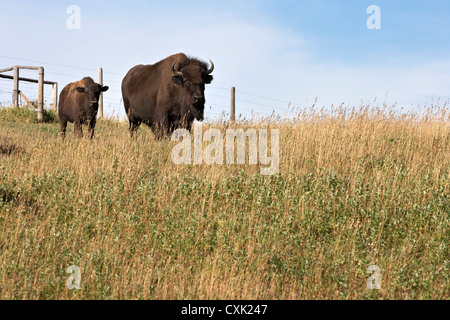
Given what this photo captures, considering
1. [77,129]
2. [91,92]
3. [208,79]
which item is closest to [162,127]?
[208,79]

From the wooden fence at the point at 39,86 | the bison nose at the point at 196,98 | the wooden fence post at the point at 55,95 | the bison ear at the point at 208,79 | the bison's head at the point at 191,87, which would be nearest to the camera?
the bison nose at the point at 196,98

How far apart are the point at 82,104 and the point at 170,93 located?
14.9 feet

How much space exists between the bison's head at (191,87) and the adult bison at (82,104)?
405 cm

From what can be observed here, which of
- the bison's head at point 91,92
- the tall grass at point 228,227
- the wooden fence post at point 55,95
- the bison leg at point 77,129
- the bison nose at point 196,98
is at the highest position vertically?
the wooden fence post at point 55,95

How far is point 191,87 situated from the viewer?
38.6 ft

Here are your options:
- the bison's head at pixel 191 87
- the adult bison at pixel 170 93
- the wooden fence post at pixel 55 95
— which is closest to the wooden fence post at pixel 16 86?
the wooden fence post at pixel 55 95

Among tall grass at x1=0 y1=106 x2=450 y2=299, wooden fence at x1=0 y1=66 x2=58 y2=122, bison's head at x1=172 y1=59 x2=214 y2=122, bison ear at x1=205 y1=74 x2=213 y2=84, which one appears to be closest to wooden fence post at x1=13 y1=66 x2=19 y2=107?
wooden fence at x1=0 y1=66 x2=58 y2=122

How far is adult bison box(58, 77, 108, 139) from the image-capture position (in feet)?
49.7

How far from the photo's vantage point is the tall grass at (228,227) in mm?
4996

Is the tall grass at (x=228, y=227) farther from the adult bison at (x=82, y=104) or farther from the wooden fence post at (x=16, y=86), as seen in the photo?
the wooden fence post at (x=16, y=86)

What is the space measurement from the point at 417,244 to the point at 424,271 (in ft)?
2.16

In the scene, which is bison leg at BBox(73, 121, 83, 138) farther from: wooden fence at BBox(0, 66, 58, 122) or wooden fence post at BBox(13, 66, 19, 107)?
wooden fence post at BBox(13, 66, 19, 107)
